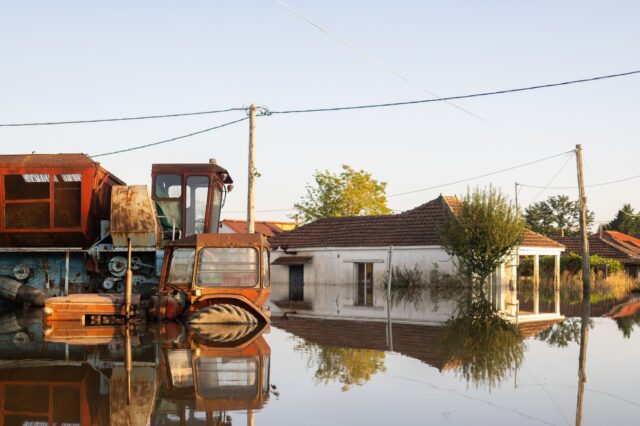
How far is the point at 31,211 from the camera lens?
77.2 ft

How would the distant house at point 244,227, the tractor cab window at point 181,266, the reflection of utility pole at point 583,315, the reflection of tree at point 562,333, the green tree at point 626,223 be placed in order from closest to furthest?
the reflection of utility pole at point 583,315, the reflection of tree at point 562,333, the tractor cab window at point 181,266, the distant house at point 244,227, the green tree at point 626,223

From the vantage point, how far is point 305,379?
10273 mm

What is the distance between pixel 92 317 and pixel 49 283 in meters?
6.03

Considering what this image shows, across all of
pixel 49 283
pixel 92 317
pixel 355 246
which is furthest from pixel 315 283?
pixel 92 317

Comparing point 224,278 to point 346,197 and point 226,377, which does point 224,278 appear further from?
point 346,197

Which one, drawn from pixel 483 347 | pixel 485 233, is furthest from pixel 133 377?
pixel 485 233

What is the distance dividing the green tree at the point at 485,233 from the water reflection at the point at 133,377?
62.6ft

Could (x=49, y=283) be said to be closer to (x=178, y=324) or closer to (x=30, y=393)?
(x=178, y=324)

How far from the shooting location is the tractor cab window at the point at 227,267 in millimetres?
17000

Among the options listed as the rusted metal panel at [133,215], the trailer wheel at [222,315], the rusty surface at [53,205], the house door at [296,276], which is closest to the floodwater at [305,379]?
→ the trailer wheel at [222,315]

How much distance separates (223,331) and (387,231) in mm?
25661

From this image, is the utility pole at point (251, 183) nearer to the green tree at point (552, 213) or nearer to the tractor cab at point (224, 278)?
the tractor cab at point (224, 278)

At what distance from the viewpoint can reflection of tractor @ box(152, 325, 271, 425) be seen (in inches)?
315

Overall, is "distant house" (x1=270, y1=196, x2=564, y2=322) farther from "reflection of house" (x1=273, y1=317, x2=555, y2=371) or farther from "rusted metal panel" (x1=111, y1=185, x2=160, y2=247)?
"reflection of house" (x1=273, y1=317, x2=555, y2=371)
